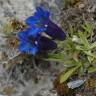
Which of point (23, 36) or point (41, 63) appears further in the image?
point (41, 63)

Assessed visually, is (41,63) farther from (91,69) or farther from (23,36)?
(91,69)

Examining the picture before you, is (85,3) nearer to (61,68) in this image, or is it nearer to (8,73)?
(61,68)

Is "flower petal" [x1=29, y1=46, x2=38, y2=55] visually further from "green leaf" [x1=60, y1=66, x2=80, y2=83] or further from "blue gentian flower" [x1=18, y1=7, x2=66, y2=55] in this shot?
"green leaf" [x1=60, y1=66, x2=80, y2=83]

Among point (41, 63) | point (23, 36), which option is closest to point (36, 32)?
point (23, 36)

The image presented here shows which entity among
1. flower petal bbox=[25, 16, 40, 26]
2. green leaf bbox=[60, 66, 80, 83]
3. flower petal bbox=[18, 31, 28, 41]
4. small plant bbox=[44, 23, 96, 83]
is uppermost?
flower petal bbox=[25, 16, 40, 26]

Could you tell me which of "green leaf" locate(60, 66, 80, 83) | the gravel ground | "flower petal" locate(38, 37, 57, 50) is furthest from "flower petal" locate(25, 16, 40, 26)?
"green leaf" locate(60, 66, 80, 83)

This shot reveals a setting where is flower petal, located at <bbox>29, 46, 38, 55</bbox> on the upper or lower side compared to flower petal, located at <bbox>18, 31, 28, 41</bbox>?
lower

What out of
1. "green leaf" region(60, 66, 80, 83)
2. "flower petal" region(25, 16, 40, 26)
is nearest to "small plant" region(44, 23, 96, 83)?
"green leaf" region(60, 66, 80, 83)

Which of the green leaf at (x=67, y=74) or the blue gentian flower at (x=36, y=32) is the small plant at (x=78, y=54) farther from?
the blue gentian flower at (x=36, y=32)

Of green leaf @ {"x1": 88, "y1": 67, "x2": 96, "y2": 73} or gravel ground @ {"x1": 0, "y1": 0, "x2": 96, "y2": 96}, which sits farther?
gravel ground @ {"x1": 0, "y1": 0, "x2": 96, "y2": 96}
